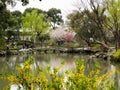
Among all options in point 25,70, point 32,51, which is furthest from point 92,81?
point 32,51

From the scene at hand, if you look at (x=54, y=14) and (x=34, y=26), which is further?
(x=54, y=14)

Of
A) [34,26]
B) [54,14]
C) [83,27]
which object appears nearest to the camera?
[83,27]

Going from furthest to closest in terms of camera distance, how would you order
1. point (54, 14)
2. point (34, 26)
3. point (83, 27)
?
point (54, 14) → point (34, 26) → point (83, 27)

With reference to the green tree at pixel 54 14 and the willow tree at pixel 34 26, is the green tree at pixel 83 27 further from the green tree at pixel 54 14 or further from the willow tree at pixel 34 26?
the green tree at pixel 54 14

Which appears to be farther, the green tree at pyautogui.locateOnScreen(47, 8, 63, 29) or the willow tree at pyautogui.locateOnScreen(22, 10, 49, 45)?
the green tree at pyautogui.locateOnScreen(47, 8, 63, 29)

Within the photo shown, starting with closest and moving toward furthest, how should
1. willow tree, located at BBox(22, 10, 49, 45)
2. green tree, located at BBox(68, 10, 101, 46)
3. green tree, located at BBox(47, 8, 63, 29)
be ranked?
green tree, located at BBox(68, 10, 101, 46), willow tree, located at BBox(22, 10, 49, 45), green tree, located at BBox(47, 8, 63, 29)

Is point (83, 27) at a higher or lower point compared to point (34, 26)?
lower

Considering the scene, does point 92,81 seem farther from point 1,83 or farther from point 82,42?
point 82,42

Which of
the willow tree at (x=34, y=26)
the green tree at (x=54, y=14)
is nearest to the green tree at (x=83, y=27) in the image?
the willow tree at (x=34, y=26)

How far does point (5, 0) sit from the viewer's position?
62.0 ft

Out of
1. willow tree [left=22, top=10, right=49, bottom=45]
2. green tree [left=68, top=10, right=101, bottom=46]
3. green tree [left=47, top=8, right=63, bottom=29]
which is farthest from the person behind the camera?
green tree [left=47, top=8, right=63, bottom=29]

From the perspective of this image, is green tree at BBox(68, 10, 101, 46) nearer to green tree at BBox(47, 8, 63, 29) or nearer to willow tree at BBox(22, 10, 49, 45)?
willow tree at BBox(22, 10, 49, 45)

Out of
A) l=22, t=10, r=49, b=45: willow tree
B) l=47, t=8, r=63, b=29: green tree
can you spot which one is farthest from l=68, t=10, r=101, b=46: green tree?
l=47, t=8, r=63, b=29: green tree

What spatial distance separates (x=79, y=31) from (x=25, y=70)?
4411 cm
